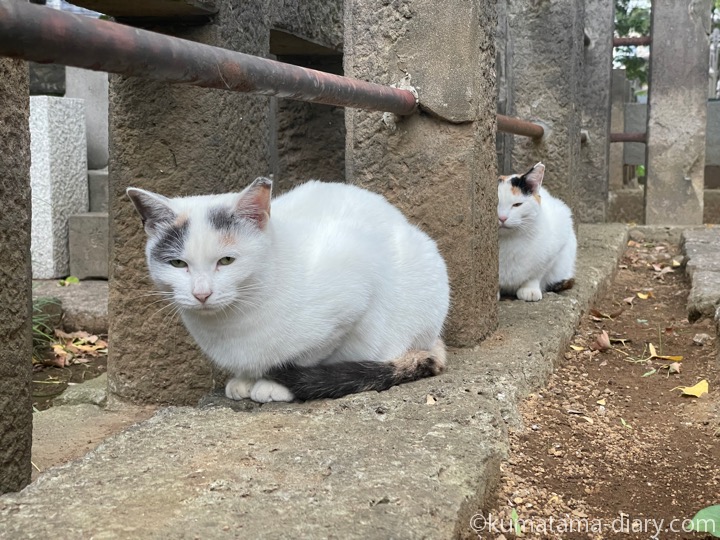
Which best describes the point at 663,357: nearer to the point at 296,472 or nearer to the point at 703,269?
the point at 703,269

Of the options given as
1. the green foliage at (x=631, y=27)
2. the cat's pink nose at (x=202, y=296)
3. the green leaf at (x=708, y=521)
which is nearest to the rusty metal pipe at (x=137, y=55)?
the cat's pink nose at (x=202, y=296)

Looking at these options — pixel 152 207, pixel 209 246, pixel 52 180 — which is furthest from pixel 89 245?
pixel 209 246

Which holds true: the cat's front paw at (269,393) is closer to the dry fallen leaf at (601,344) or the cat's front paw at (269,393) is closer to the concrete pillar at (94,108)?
the dry fallen leaf at (601,344)

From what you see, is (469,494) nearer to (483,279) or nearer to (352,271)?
(352,271)

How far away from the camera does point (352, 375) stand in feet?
8.15

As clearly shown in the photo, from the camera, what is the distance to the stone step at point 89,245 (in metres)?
6.16

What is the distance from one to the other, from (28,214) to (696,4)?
701 cm

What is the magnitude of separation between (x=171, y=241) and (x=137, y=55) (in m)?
0.79

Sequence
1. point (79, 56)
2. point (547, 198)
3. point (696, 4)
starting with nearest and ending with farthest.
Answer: point (79, 56) → point (547, 198) → point (696, 4)

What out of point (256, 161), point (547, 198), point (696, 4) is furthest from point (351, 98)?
point (696, 4)

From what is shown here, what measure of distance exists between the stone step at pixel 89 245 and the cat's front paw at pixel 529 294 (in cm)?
345

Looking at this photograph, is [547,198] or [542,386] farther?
[547,198]

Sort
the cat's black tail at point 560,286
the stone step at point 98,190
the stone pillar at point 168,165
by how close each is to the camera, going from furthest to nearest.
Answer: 1. the stone step at point 98,190
2. the cat's black tail at point 560,286
3. the stone pillar at point 168,165

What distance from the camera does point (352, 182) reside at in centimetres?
323
